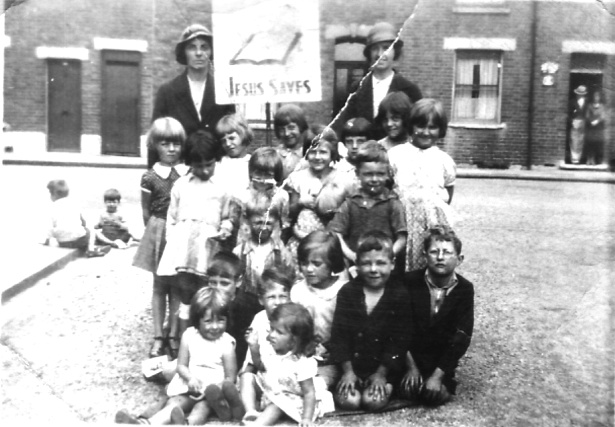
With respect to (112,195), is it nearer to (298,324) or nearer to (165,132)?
(165,132)

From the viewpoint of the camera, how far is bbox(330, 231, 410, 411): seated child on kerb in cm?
286

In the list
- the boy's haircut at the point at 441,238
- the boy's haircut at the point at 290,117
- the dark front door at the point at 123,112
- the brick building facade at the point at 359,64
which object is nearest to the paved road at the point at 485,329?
the dark front door at the point at 123,112

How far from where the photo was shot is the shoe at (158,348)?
3.20m

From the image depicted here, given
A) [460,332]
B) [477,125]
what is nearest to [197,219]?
[460,332]

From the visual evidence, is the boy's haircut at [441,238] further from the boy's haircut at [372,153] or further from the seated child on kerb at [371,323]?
the boy's haircut at [372,153]

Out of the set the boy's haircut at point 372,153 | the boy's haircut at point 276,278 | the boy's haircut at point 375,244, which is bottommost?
the boy's haircut at point 276,278

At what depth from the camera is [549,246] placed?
148 inches

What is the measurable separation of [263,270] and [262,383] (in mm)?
488

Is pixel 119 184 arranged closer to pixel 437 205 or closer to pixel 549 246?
pixel 437 205

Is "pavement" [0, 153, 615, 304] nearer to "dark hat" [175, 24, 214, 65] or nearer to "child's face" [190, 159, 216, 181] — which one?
"child's face" [190, 159, 216, 181]

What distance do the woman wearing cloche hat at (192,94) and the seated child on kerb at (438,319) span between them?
1139 millimetres

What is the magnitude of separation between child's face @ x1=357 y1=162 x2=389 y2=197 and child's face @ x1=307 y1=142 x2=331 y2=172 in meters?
0.20

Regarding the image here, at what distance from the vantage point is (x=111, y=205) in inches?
141

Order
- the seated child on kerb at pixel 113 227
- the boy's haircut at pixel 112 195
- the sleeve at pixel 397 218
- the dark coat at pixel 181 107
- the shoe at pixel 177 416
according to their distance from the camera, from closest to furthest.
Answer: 1. the shoe at pixel 177 416
2. the sleeve at pixel 397 218
3. the dark coat at pixel 181 107
4. the boy's haircut at pixel 112 195
5. the seated child on kerb at pixel 113 227
